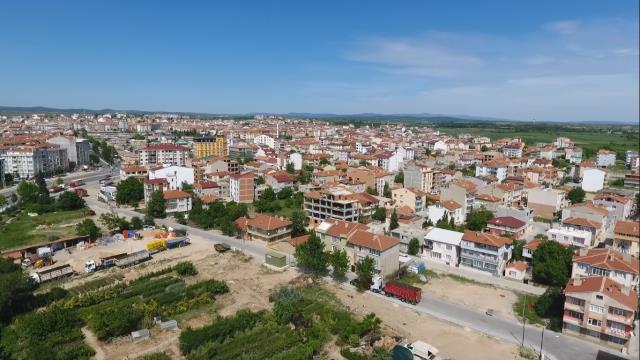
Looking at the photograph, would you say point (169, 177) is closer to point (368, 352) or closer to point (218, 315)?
point (218, 315)

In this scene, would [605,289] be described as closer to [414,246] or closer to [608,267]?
[608,267]

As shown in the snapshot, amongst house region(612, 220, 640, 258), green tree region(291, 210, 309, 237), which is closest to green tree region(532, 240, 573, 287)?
house region(612, 220, 640, 258)

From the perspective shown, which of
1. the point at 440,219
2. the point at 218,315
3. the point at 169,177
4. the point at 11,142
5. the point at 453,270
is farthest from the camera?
the point at 11,142

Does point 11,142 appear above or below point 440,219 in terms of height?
above

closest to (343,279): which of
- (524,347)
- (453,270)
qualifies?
(453,270)

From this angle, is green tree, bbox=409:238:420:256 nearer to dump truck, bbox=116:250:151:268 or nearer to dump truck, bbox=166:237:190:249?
dump truck, bbox=166:237:190:249

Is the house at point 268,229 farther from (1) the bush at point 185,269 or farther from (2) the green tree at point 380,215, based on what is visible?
(2) the green tree at point 380,215

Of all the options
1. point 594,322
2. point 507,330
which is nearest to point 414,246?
point 507,330
